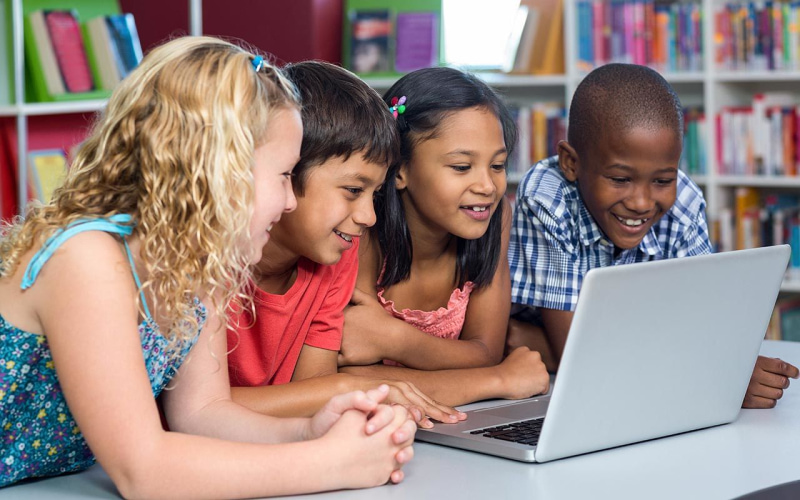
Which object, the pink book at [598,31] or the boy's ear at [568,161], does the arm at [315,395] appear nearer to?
the boy's ear at [568,161]

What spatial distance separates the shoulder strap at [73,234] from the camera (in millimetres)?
907

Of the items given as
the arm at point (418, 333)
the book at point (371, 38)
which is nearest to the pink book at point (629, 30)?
the book at point (371, 38)

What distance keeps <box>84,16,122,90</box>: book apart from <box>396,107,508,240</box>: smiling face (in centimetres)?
192

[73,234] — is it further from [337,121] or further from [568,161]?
[568,161]

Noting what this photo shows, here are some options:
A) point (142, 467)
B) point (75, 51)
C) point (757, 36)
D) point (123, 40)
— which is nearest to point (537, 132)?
point (757, 36)

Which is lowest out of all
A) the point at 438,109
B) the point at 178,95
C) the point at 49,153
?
the point at 49,153

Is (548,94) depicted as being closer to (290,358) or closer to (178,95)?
(290,358)

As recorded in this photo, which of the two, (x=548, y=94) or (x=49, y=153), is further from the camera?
(x=548, y=94)

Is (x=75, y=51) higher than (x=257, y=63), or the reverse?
(x=257, y=63)

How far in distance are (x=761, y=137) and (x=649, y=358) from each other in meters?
2.70

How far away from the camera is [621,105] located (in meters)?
1.64

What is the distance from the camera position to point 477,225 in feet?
5.14

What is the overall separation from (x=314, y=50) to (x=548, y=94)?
0.98 m

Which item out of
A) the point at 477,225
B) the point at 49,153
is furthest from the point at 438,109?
Result: the point at 49,153
